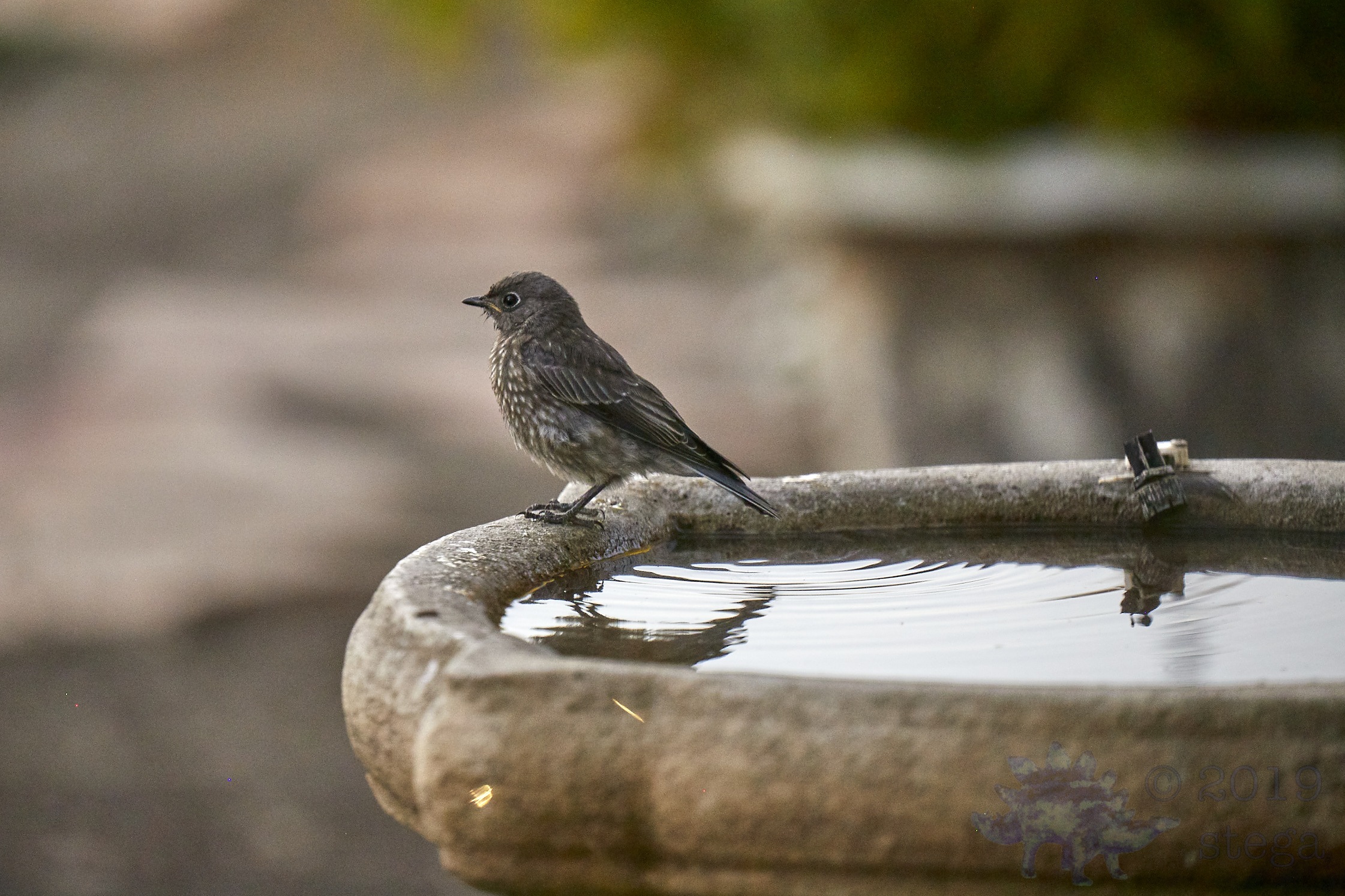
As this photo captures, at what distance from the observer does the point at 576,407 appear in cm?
291

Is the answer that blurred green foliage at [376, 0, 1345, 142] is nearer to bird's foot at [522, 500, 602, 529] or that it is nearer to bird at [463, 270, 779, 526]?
bird at [463, 270, 779, 526]

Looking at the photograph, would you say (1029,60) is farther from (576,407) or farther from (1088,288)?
(576,407)

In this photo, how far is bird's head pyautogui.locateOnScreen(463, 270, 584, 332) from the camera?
3.16m

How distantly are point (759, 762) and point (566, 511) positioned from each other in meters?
1.23

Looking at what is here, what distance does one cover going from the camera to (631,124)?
20.8ft

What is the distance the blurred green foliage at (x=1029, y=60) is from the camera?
4.58 m

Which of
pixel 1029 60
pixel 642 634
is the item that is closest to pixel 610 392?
pixel 642 634

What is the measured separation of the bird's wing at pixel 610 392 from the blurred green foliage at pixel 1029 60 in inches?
86.8

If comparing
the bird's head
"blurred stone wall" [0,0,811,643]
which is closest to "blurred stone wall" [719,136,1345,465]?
"blurred stone wall" [0,0,811,643]

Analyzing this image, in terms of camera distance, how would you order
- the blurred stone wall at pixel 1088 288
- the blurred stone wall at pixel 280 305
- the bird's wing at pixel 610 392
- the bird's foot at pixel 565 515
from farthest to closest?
the blurred stone wall at pixel 280 305
the blurred stone wall at pixel 1088 288
the bird's wing at pixel 610 392
the bird's foot at pixel 565 515

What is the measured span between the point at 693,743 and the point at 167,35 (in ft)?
76.8

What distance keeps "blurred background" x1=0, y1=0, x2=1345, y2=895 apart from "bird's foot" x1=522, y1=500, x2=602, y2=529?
2643 mm

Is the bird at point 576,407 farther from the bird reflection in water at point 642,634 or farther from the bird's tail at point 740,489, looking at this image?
the bird reflection in water at point 642,634

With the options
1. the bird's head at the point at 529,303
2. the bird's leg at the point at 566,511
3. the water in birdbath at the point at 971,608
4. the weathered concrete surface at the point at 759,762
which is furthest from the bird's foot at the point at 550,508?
the weathered concrete surface at the point at 759,762
